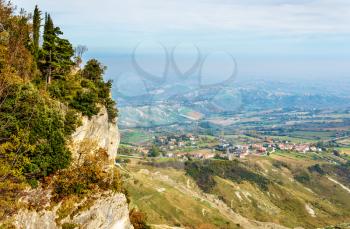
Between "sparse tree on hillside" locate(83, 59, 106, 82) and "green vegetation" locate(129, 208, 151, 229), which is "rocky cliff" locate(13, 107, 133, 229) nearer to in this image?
"sparse tree on hillside" locate(83, 59, 106, 82)

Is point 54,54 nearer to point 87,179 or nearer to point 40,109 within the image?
point 40,109

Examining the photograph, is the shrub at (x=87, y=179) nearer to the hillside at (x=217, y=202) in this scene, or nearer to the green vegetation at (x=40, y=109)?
the green vegetation at (x=40, y=109)

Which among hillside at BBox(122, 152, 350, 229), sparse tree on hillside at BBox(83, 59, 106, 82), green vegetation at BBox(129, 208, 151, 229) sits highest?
sparse tree on hillside at BBox(83, 59, 106, 82)

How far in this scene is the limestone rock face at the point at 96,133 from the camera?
4791 centimetres

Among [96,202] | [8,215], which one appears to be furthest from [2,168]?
[96,202]

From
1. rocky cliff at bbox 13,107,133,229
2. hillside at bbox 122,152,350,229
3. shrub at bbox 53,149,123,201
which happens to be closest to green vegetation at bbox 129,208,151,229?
rocky cliff at bbox 13,107,133,229

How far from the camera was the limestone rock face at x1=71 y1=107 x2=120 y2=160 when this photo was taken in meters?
47.9

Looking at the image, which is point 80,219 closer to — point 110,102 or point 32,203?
point 32,203

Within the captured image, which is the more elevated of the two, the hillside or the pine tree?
the pine tree

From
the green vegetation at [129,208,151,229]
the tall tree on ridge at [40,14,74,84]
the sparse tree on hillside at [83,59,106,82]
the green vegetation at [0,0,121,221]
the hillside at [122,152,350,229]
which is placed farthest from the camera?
the hillside at [122,152,350,229]

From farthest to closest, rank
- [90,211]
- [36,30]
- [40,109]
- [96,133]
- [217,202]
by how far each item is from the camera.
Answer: [217,202] → [36,30] → [96,133] → [90,211] → [40,109]

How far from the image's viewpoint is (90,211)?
44625mm

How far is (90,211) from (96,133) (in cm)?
1252

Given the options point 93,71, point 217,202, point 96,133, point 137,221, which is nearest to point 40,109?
point 96,133
